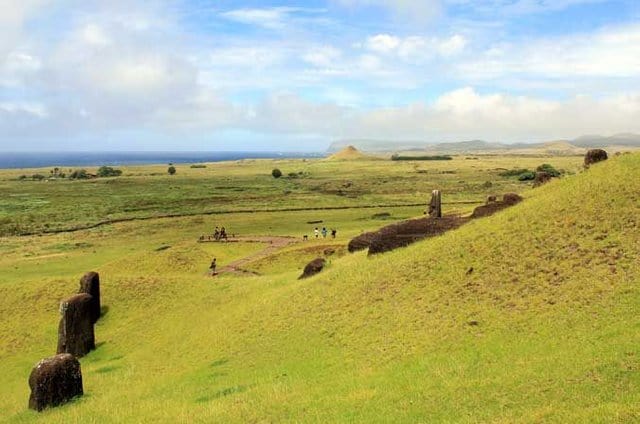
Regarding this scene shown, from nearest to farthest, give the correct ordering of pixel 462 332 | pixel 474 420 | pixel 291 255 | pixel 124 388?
pixel 474 420
pixel 462 332
pixel 124 388
pixel 291 255

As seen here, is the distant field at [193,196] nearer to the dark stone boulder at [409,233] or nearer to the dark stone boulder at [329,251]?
the dark stone boulder at [329,251]

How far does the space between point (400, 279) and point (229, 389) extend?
945 cm

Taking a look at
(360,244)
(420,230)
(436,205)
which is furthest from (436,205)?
(420,230)

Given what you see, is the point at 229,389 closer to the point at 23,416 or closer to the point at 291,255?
the point at 23,416

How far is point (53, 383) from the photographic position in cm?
2095

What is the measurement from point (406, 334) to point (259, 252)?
3095 centimetres

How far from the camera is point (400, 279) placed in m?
25.0

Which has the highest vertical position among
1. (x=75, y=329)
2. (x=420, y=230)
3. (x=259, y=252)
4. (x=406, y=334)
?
(x=420, y=230)

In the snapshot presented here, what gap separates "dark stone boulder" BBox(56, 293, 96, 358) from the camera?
29391mm

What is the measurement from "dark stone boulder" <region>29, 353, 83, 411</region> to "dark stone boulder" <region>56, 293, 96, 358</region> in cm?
823

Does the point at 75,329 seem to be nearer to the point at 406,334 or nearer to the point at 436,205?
the point at 406,334

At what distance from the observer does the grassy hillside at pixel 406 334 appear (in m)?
14.1

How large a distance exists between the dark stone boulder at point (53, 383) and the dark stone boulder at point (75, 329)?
27.0 feet

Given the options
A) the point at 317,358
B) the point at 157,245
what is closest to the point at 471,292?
the point at 317,358
